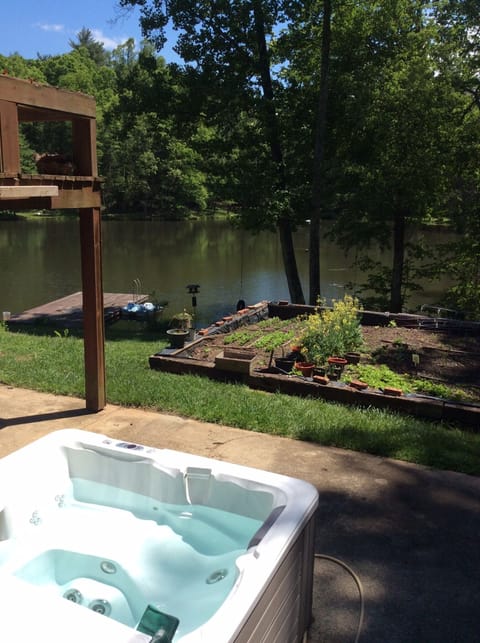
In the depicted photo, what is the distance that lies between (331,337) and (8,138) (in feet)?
16.6

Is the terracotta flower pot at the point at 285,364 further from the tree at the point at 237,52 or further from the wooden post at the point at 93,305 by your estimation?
the tree at the point at 237,52

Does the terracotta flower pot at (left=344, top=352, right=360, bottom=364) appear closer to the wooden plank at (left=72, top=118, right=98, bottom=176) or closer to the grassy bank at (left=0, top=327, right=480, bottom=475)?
the grassy bank at (left=0, top=327, right=480, bottom=475)

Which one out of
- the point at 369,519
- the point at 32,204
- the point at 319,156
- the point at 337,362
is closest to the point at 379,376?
the point at 337,362

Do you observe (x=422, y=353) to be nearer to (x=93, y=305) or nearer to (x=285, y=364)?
(x=285, y=364)

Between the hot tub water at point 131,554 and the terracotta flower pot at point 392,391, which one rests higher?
the terracotta flower pot at point 392,391

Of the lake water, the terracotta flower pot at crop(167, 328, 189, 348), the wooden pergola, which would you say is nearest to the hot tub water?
the wooden pergola

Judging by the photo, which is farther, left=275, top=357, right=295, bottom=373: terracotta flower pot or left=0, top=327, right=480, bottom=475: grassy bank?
left=275, top=357, right=295, bottom=373: terracotta flower pot

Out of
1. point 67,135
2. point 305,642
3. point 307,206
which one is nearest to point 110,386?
point 305,642

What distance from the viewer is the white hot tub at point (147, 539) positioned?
2406mm

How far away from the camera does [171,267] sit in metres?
24.4

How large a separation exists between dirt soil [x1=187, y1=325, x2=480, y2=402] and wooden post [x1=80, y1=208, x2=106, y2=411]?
8.29 ft

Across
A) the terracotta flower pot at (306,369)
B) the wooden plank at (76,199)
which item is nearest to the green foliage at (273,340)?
the terracotta flower pot at (306,369)

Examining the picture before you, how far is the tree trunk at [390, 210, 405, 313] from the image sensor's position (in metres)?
13.2

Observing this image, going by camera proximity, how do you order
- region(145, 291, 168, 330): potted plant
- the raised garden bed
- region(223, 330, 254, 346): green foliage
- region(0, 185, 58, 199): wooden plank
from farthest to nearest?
region(145, 291, 168, 330): potted plant → region(223, 330, 254, 346): green foliage → the raised garden bed → region(0, 185, 58, 199): wooden plank
